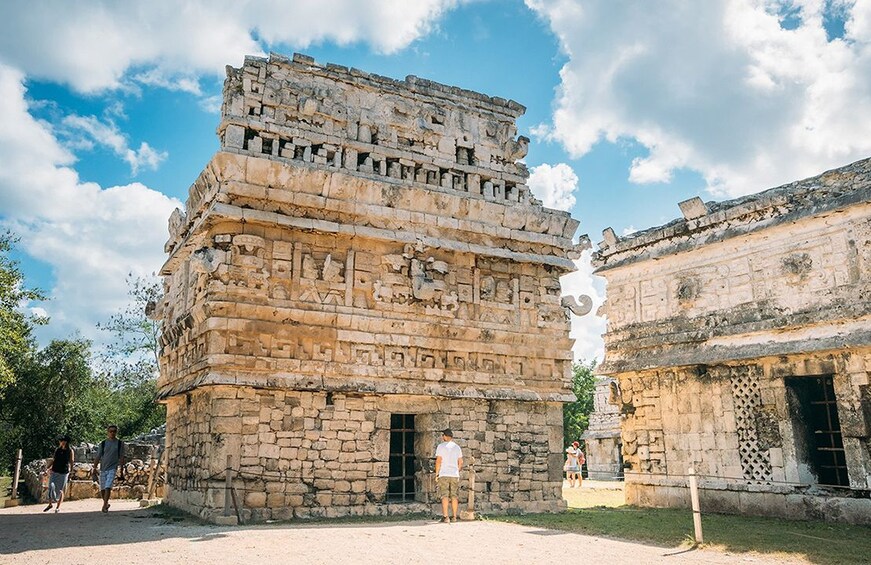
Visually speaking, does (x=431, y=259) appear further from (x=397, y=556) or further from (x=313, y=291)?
(x=397, y=556)

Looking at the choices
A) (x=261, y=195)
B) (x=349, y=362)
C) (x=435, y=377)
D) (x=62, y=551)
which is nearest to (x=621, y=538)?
(x=435, y=377)

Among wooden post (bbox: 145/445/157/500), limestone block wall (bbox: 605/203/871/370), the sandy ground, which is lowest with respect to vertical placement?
the sandy ground

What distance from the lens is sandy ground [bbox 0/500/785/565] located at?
6645 mm

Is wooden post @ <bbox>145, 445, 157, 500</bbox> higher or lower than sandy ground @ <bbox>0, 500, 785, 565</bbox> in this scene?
higher

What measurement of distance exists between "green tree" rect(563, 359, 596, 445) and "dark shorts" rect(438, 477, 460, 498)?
84.6 ft

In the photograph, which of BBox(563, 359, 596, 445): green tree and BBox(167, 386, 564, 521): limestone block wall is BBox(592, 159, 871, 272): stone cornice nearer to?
BBox(167, 386, 564, 521): limestone block wall

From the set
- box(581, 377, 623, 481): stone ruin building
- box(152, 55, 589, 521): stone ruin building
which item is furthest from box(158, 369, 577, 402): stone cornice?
box(581, 377, 623, 481): stone ruin building

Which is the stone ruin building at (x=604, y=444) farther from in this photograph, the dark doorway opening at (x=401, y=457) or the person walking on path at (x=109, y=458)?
the person walking on path at (x=109, y=458)

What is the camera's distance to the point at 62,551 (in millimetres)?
6934

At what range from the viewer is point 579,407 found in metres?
40.2

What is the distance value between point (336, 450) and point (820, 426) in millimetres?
8892

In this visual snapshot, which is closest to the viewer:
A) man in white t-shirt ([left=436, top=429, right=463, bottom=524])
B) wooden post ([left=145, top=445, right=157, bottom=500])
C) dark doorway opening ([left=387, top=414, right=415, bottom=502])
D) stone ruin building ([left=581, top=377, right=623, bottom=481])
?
man in white t-shirt ([left=436, top=429, right=463, bottom=524])

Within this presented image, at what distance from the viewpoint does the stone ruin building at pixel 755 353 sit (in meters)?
10.8

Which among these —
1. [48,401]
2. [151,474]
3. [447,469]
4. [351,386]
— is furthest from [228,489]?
[48,401]
